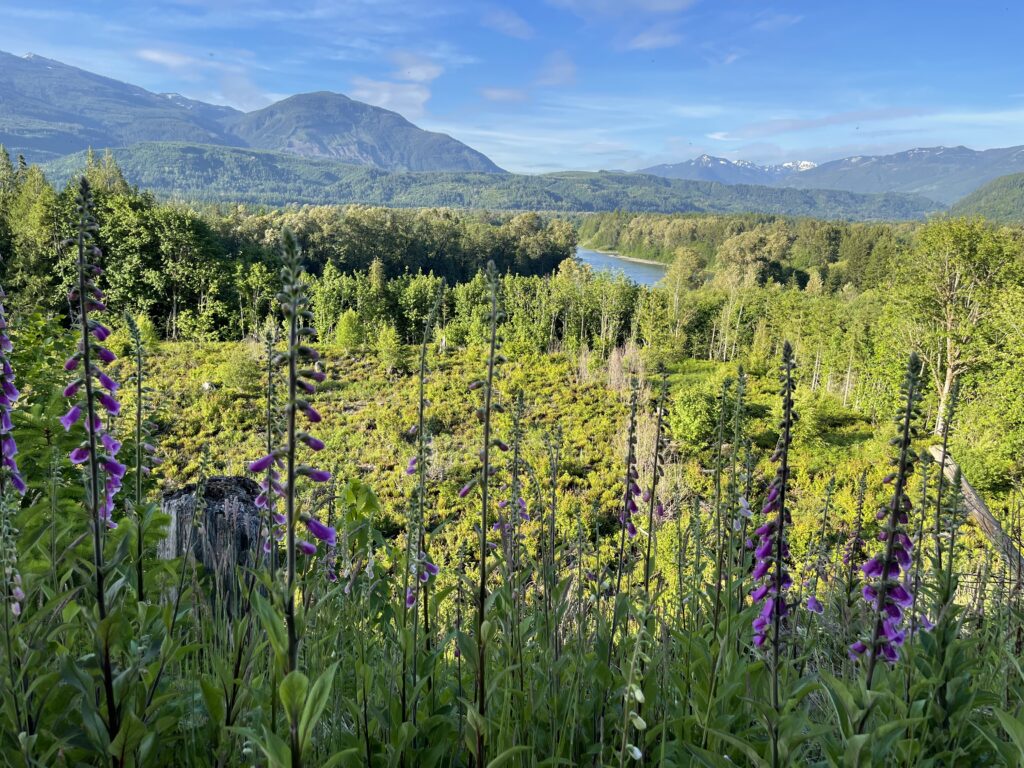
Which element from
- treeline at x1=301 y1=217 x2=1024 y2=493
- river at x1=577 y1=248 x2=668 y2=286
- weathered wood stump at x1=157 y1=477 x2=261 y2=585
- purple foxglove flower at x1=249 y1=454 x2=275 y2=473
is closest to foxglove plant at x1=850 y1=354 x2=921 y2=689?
treeline at x1=301 y1=217 x2=1024 y2=493

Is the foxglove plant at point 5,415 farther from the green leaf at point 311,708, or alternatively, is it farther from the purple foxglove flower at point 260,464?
the green leaf at point 311,708

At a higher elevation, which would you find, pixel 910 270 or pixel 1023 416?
pixel 910 270

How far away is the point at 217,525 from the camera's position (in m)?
3.81

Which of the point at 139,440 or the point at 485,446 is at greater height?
the point at 485,446

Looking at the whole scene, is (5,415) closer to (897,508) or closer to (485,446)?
(485,446)

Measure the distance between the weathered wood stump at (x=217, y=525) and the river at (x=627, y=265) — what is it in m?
106

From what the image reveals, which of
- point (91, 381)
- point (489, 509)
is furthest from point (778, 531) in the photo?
point (91, 381)

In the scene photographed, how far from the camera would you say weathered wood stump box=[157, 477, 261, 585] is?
353 cm

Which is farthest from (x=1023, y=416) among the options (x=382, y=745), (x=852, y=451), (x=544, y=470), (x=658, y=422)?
(x=382, y=745)

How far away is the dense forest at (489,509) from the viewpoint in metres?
1.64

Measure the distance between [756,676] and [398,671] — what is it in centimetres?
134

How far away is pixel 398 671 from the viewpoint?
228 centimetres

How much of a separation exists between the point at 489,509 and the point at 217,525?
7.21 ft

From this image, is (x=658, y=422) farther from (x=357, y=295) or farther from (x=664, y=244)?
(x=664, y=244)
